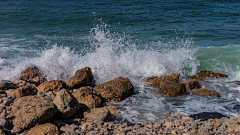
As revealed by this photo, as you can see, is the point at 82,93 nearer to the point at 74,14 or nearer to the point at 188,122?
the point at 188,122

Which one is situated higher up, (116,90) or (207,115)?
(116,90)

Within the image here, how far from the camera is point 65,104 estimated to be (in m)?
3.29

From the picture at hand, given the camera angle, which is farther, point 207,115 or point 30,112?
point 207,115

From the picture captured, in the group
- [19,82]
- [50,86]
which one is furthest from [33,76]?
[50,86]

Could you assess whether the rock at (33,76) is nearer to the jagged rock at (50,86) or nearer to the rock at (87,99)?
the jagged rock at (50,86)

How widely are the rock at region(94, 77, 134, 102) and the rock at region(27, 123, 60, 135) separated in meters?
1.76

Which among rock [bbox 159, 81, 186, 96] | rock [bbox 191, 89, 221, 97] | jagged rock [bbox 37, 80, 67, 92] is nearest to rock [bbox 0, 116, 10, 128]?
jagged rock [bbox 37, 80, 67, 92]

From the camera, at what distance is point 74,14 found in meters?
14.0

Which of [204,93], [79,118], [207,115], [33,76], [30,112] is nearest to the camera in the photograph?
[30,112]

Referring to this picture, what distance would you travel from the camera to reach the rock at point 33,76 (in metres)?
4.96

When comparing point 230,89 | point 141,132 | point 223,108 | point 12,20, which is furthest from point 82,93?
point 12,20

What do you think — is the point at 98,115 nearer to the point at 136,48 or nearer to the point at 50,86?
the point at 50,86

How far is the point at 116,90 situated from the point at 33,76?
209 cm

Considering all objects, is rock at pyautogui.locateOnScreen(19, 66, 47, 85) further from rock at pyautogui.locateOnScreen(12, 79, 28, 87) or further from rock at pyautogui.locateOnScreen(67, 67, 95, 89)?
rock at pyautogui.locateOnScreen(67, 67, 95, 89)
